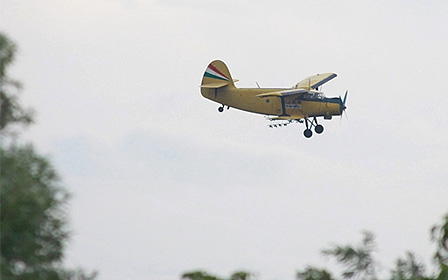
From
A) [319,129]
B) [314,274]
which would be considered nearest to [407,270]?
[314,274]

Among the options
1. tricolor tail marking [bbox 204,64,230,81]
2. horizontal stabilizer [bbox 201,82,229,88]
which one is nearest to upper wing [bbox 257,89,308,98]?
horizontal stabilizer [bbox 201,82,229,88]

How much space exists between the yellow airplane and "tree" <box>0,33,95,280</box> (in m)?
33.1

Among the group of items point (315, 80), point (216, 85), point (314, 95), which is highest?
point (315, 80)

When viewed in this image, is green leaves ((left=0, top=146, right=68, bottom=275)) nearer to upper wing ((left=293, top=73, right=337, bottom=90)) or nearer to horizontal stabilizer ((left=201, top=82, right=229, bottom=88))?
horizontal stabilizer ((left=201, top=82, right=229, bottom=88))

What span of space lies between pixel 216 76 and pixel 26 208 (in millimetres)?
42127

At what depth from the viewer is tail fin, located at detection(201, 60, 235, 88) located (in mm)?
58969

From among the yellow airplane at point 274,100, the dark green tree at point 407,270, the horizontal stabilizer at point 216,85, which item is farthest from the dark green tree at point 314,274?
the horizontal stabilizer at point 216,85

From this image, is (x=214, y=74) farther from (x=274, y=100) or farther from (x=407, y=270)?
(x=407, y=270)

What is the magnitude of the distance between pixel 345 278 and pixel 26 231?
752cm

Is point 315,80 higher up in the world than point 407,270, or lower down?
higher up

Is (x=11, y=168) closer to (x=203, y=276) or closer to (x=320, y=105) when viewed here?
(x=203, y=276)

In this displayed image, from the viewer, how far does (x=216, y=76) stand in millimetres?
59375

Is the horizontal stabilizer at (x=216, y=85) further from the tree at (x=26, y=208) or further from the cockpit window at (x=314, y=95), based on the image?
the tree at (x=26, y=208)

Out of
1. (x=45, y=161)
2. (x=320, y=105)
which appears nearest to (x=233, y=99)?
(x=320, y=105)
